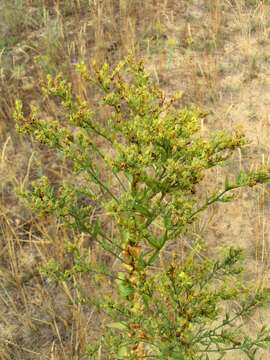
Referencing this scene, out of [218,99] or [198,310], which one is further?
[218,99]

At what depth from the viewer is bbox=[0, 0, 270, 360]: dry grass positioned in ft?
9.06

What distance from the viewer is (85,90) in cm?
353

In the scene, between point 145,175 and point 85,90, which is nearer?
→ point 145,175

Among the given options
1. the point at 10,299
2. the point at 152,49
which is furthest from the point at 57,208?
the point at 152,49

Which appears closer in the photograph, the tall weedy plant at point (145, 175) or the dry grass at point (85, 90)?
the tall weedy plant at point (145, 175)

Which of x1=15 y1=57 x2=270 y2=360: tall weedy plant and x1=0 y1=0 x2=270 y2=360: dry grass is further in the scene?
x1=0 y1=0 x2=270 y2=360: dry grass

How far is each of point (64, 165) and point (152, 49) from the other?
1279mm

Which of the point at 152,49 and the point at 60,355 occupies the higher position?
the point at 152,49

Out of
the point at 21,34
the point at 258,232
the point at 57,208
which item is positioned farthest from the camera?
the point at 21,34

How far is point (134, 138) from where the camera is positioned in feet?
4.99

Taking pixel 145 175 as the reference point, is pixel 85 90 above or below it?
below

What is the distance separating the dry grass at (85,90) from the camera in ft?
9.06

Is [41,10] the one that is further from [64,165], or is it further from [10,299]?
[10,299]

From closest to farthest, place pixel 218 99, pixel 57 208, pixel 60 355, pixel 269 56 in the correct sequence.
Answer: pixel 57 208 < pixel 60 355 < pixel 218 99 < pixel 269 56
